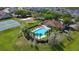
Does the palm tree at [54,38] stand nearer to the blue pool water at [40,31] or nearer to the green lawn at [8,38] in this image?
the blue pool water at [40,31]

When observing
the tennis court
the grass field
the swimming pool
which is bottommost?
the grass field

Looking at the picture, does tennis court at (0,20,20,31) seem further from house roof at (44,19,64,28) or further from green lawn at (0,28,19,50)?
house roof at (44,19,64,28)

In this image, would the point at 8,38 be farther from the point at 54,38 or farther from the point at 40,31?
the point at 54,38

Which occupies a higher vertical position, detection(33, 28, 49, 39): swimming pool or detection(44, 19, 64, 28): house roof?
detection(44, 19, 64, 28): house roof

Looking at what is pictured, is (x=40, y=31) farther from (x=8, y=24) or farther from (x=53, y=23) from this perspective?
(x=8, y=24)

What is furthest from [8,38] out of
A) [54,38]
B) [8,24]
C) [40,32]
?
[54,38]

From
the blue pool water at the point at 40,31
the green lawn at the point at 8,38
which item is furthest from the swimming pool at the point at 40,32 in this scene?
the green lawn at the point at 8,38

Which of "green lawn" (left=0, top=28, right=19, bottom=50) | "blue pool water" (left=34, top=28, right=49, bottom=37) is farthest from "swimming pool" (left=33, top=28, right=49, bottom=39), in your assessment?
"green lawn" (left=0, top=28, right=19, bottom=50)

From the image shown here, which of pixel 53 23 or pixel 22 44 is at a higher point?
pixel 53 23
